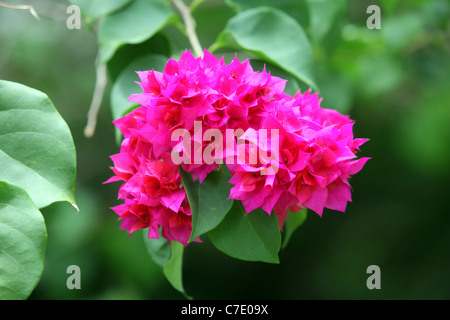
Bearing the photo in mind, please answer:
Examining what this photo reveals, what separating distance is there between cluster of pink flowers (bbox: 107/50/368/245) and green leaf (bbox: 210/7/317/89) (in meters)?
0.20

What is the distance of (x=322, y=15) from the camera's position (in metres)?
1.07

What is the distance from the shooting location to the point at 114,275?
181 centimetres

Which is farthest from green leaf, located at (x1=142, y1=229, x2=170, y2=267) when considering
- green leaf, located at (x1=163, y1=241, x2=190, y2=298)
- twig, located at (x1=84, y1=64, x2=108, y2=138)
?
twig, located at (x1=84, y1=64, x2=108, y2=138)

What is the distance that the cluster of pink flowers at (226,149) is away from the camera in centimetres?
60

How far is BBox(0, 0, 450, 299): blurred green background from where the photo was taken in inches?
68.9

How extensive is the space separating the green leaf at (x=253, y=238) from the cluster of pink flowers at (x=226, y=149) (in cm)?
2

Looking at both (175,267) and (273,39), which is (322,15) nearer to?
(273,39)

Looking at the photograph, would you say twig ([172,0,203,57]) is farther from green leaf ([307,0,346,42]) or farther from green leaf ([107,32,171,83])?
green leaf ([307,0,346,42])

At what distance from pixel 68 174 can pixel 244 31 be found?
42 cm

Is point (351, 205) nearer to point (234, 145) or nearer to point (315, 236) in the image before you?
point (315, 236)

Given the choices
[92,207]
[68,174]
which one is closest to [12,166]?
[68,174]

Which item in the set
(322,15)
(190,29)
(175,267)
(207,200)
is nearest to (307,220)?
(322,15)

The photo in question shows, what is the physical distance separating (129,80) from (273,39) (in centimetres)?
25

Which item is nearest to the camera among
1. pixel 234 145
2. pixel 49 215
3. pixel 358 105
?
pixel 234 145
